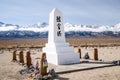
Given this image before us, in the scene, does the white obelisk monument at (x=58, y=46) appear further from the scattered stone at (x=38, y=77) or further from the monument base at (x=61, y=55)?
the scattered stone at (x=38, y=77)

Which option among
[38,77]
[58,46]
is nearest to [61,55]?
[58,46]

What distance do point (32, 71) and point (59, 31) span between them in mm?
4819

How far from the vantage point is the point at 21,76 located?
12.5m

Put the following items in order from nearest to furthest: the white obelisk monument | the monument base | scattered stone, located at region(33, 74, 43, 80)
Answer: scattered stone, located at region(33, 74, 43, 80) < the monument base < the white obelisk monument

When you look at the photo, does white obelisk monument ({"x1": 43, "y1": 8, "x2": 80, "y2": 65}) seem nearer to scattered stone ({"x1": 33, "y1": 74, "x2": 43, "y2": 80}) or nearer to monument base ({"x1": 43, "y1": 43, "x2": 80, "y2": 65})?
monument base ({"x1": 43, "y1": 43, "x2": 80, "y2": 65})

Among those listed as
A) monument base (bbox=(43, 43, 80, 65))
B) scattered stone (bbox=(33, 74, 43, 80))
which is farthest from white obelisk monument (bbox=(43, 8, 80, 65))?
scattered stone (bbox=(33, 74, 43, 80))

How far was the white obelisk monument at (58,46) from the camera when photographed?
52.2 ft

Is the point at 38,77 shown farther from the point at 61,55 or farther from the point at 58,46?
the point at 58,46

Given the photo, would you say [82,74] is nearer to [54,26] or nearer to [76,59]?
[76,59]

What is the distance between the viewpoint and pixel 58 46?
53.6ft

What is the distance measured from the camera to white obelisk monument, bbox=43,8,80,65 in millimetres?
Answer: 15896

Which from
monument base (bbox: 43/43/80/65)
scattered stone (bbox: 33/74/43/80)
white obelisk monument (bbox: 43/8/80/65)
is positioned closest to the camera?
scattered stone (bbox: 33/74/43/80)

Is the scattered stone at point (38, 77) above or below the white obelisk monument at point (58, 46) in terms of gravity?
below

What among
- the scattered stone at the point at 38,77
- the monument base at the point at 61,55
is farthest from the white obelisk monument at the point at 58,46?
the scattered stone at the point at 38,77
